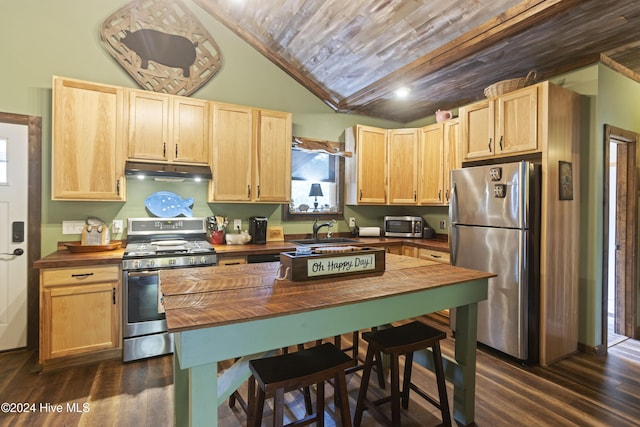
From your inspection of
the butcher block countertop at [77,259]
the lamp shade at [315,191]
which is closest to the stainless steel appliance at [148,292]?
the butcher block countertop at [77,259]

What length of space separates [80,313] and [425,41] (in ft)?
12.5

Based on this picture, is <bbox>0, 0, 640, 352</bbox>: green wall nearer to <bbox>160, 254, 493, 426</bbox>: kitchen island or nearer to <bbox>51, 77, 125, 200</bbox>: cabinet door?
<bbox>51, 77, 125, 200</bbox>: cabinet door

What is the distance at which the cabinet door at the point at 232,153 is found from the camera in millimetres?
3291

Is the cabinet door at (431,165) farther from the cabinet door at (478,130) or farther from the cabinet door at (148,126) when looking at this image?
the cabinet door at (148,126)

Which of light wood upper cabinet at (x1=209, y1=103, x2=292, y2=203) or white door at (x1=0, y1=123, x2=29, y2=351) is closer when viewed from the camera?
white door at (x1=0, y1=123, x2=29, y2=351)

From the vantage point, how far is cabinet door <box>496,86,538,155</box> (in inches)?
107

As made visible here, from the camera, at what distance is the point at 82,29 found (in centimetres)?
301

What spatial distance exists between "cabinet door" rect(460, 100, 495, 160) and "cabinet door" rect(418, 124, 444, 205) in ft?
2.12

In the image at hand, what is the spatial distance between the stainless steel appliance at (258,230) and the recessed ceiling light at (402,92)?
84.2 inches

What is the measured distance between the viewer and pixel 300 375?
1464 mm

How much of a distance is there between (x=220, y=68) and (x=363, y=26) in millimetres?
1640

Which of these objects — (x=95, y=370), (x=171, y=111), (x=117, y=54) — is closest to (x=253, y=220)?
(x=171, y=111)

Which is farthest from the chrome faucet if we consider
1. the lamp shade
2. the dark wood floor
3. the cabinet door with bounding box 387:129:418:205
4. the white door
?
the white door

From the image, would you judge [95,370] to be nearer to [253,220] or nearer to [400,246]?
[253,220]
